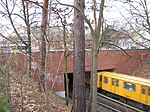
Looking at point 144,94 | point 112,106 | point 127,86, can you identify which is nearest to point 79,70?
point 144,94

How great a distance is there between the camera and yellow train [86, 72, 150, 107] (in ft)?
43.4

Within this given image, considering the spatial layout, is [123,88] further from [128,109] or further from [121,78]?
[128,109]

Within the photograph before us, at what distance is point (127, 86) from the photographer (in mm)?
14625

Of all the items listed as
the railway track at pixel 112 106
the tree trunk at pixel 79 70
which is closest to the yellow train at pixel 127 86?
the railway track at pixel 112 106

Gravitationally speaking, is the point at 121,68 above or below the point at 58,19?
below

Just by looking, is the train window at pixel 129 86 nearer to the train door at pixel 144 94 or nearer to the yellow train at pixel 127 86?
the yellow train at pixel 127 86

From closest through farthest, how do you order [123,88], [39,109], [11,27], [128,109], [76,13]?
[11,27], [39,109], [76,13], [128,109], [123,88]

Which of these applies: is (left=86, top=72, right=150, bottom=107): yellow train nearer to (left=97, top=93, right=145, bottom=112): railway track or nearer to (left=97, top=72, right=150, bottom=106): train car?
(left=97, top=72, right=150, bottom=106): train car

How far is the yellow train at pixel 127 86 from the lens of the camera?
1323 cm

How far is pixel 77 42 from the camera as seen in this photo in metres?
7.44

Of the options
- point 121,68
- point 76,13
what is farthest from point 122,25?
point 121,68

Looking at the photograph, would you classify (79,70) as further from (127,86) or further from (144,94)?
(127,86)

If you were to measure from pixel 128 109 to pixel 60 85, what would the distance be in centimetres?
508

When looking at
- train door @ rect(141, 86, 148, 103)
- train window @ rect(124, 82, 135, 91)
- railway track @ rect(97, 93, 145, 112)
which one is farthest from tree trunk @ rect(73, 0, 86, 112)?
train window @ rect(124, 82, 135, 91)
